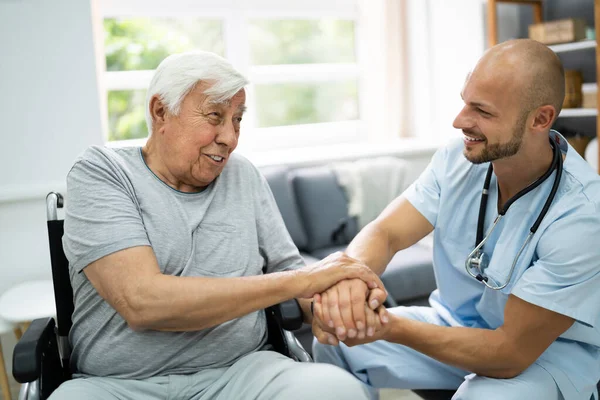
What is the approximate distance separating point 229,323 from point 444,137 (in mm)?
2975

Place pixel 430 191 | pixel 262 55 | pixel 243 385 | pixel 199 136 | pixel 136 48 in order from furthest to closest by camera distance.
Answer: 1. pixel 262 55
2. pixel 136 48
3. pixel 430 191
4. pixel 199 136
5. pixel 243 385

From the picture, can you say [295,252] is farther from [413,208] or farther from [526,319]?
[526,319]

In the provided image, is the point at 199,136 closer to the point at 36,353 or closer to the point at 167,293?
the point at 167,293

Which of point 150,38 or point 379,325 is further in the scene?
point 150,38

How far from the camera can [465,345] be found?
4.43ft

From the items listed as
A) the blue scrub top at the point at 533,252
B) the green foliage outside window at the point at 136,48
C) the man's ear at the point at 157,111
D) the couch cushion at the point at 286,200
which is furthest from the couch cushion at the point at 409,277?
the green foliage outside window at the point at 136,48

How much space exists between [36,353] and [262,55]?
2875 millimetres

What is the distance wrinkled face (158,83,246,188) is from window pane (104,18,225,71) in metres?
2.18

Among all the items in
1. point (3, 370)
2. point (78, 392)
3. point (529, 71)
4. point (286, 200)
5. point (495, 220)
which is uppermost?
point (529, 71)

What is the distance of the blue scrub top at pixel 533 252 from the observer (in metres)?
1.27

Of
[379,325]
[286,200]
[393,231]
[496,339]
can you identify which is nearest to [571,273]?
[496,339]

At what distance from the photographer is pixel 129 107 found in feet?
11.4

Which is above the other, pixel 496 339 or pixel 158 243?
pixel 158 243

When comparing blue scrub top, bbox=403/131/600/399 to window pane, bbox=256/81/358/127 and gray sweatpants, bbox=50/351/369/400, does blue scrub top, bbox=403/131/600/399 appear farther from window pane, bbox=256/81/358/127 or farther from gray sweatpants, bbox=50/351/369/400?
window pane, bbox=256/81/358/127
